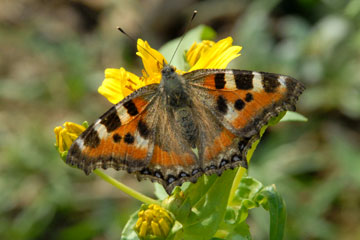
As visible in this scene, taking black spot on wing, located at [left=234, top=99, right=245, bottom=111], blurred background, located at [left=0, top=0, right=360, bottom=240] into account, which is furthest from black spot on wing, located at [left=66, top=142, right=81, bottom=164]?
blurred background, located at [left=0, top=0, right=360, bottom=240]

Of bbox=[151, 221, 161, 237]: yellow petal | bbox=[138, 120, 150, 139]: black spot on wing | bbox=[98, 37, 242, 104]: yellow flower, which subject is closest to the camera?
Answer: bbox=[151, 221, 161, 237]: yellow petal

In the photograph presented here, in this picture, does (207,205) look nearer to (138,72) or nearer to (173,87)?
(173,87)

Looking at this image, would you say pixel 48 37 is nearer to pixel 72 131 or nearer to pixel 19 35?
pixel 19 35

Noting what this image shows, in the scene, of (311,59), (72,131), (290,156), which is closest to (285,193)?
(290,156)

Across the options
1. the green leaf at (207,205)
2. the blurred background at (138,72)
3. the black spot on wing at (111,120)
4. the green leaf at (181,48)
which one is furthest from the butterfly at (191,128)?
the blurred background at (138,72)

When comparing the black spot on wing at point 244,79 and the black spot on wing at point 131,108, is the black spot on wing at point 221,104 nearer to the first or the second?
the black spot on wing at point 244,79

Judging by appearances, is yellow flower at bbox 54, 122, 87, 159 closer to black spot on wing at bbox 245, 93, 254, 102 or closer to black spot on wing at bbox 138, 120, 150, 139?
black spot on wing at bbox 138, 120, 150, 139
